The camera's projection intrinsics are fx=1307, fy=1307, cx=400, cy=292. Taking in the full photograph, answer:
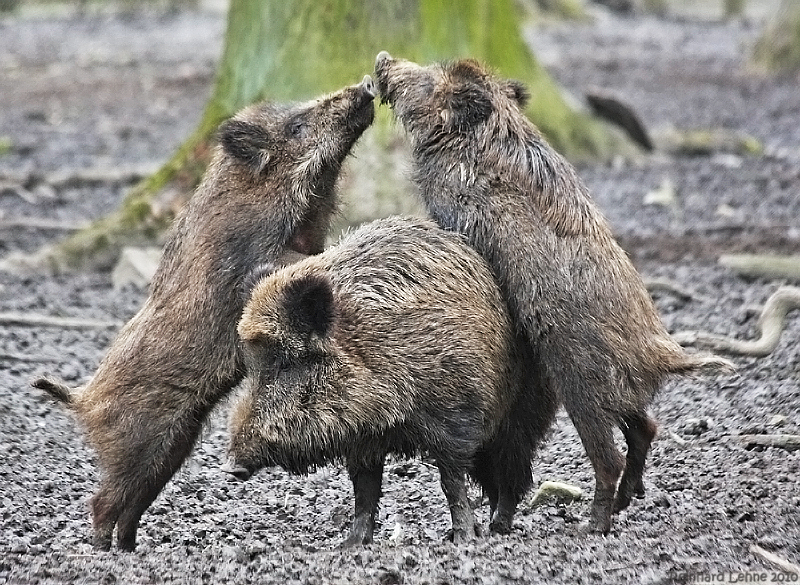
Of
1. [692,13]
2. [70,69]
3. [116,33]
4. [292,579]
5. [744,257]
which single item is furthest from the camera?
[692,13]

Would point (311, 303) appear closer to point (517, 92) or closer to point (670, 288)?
point (517, 92)

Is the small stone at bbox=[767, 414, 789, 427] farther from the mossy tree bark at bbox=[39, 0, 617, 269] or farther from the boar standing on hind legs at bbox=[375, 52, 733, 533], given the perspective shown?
the mossy tree bark at bbox=[39, 0, 617, 269]

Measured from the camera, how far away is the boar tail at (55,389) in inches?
252

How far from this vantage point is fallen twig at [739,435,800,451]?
22.3 feet

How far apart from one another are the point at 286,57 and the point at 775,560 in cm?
708

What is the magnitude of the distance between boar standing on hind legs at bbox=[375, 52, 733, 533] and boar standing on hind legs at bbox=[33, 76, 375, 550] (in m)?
0.60

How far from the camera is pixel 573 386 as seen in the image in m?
5.88

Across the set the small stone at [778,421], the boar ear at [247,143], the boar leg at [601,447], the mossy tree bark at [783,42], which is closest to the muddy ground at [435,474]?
the small stone at [778,421]

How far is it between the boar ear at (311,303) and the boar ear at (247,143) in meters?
1.24

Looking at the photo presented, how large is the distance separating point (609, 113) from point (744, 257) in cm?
543

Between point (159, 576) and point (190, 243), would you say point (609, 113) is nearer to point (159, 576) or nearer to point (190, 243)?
point (190, 243)

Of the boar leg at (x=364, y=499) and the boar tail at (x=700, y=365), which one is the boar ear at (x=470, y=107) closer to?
the boar tail at (x=700, y=365)

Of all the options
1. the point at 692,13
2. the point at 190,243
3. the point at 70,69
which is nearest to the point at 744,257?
the point at 190,243

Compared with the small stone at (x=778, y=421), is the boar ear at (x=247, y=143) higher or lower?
higher
